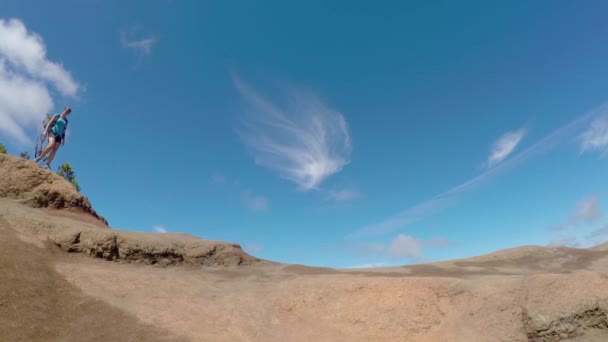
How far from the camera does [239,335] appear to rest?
13164 mm

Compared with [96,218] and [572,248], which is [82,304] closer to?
[96,218]

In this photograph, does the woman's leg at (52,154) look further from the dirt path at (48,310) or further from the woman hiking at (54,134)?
the dirt path at (48,310)

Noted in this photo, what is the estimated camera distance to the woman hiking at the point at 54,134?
21453 millimetres

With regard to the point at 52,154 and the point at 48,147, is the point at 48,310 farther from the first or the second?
the point at 52,154

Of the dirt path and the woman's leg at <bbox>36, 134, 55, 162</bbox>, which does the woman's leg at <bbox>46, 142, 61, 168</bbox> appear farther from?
the dirt path

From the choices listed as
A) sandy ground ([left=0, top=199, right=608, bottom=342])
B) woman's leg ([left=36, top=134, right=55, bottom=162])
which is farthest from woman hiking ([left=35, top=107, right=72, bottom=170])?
sandy ground ([left=0, top=199, right=608, bottom=342])

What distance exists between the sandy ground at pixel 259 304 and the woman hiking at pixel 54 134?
5.04 metres

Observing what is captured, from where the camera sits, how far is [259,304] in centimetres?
1549

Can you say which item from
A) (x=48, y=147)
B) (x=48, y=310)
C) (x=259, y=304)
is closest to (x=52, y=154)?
(x=48, y=147)

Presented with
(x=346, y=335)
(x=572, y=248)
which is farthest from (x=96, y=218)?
(x=572, y=248)

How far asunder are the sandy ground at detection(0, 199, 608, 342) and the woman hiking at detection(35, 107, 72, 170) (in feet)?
16.5

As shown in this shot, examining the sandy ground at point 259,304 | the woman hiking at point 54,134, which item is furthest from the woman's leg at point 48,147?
the sandy ground at point 259,304

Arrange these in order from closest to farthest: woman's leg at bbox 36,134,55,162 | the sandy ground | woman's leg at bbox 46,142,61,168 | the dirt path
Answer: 1. the dirt path
2. the sandy ground
3. woman's leg at bbox 36,134,55,162
4. woman's leg at bbox 46,142,61,168

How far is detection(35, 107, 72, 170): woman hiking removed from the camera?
70.4 feet
